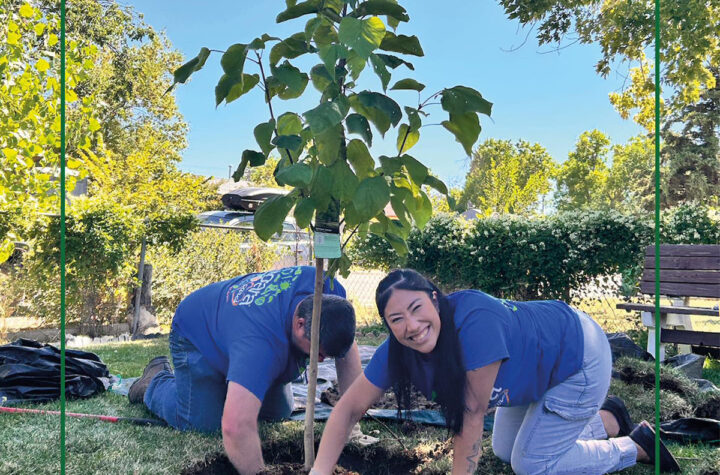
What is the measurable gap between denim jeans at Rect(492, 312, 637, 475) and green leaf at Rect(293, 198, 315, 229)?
47.2 inches

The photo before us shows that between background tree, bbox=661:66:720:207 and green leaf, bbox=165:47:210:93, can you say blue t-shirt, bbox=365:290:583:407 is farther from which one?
background tree, bbox=661:66:720:207

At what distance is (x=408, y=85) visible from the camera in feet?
5.66

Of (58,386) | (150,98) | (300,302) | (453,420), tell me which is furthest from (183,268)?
(150,98)

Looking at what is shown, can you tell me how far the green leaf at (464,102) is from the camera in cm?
159

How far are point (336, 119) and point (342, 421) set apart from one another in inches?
40.2

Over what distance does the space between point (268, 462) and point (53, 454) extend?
0.88m

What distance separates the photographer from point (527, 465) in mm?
2135

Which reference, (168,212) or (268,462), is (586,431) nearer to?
(268,462)

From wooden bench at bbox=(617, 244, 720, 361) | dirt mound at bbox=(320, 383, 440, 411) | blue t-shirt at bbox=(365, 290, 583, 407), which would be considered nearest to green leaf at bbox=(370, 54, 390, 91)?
blue t-shirt at bbox=(365, 290, 583, 407)

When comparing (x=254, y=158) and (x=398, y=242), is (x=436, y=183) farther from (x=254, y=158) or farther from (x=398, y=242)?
(x=254, y=158)

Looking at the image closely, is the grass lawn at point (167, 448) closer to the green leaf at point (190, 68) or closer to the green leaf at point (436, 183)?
the green leaf at point (436, 183)

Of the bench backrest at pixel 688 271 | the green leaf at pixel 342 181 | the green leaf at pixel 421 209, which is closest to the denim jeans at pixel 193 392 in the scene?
the green leaf at pixel 421 209

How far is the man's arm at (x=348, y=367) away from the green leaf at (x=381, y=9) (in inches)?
58.9

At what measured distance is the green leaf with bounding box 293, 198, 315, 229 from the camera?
1631mm
